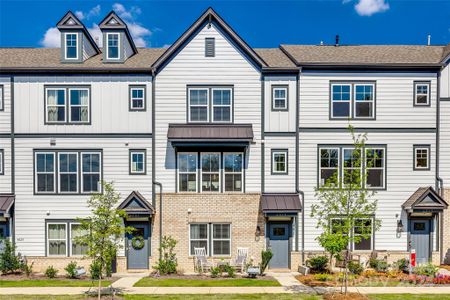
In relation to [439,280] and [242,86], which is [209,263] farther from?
[439,280]

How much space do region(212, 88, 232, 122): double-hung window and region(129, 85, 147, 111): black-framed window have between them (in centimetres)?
368

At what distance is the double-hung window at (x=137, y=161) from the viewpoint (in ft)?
60.6

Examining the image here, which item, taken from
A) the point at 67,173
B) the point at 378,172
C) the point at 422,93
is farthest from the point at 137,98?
the point at 422,93

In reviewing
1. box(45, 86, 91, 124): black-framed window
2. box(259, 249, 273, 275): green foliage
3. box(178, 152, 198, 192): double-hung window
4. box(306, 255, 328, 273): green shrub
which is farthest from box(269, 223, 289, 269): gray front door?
box(45, 86, 91, 124): black-framed window

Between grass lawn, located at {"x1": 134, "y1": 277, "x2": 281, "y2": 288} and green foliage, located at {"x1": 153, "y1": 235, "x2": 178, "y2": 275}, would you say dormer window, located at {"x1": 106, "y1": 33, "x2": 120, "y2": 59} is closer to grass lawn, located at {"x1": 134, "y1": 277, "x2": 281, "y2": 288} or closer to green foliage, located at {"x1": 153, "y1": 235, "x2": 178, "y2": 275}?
green foliage, located at {"x1": 153, "y1": 235, "x2": 178, "y2": 275}

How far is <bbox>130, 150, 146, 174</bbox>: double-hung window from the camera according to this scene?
60.6 ft

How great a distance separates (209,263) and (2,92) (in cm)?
1403

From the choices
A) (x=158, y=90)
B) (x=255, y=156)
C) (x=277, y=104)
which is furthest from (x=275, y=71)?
(x=158, y=90)

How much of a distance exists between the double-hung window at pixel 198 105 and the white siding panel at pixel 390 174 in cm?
531

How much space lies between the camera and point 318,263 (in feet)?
57.6

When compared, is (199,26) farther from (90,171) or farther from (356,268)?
(356,268)

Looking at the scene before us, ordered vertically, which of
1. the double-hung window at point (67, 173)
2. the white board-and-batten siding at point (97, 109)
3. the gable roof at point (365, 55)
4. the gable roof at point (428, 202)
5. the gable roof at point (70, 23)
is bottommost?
the gable roof at point (428, 202)

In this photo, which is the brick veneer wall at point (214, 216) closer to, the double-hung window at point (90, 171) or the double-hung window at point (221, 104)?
the double-hung window at point (90, 171)

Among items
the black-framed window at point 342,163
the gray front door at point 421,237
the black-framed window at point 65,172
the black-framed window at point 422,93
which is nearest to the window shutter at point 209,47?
the black-framed window at point 342,163
